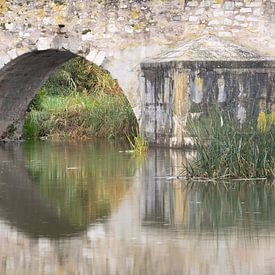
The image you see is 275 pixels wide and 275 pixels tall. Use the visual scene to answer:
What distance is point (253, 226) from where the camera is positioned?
10.0 metres

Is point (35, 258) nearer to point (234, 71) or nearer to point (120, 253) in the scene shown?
point (120, 253)

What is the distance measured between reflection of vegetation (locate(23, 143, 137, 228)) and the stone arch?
147 cm

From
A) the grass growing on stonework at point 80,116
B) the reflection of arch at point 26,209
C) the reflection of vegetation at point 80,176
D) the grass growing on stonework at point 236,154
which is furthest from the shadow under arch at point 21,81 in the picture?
the grass growing on stonework at point 236,154

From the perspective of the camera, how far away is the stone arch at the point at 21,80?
20145 millimetres

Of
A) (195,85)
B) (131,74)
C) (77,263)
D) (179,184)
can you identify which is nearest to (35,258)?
(77,263)

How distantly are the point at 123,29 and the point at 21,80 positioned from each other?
124 inches

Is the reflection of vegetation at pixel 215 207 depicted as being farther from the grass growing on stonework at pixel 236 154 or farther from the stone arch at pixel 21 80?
the stone arch at pixel 21 80

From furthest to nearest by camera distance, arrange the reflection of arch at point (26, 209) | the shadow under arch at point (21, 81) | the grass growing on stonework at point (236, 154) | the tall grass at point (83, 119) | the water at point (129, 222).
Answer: the tall grass at point (83, 119)
the shadow under arch at point (21, 81)
the grass growing on stonework at point (236, 154)
the reflection of arch at point (26, 209)
the water at point (129, 222)

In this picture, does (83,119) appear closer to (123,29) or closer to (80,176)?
(123,29)

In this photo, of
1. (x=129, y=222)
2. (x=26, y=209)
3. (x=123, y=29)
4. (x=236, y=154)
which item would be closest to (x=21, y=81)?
(x=123, y=29)

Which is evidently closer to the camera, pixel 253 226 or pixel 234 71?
pixel 253 226

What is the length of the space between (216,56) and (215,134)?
4.66 metres

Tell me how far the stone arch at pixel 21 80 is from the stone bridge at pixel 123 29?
6 centimetres

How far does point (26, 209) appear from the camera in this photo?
1144 cm
